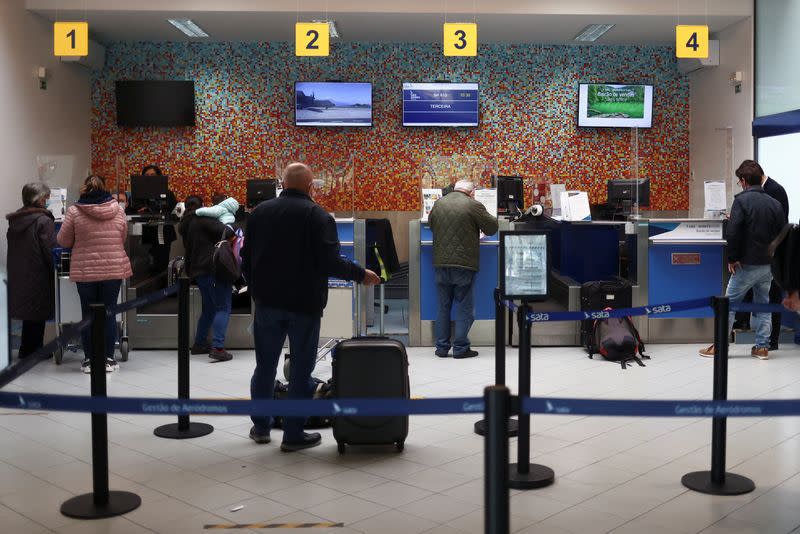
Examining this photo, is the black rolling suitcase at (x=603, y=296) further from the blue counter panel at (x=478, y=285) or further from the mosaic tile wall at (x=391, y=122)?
the mosaic tile wall at (x=391, y=122)

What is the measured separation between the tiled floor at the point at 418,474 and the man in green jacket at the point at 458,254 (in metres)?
1.42

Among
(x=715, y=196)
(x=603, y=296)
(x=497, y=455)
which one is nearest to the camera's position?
(x=497, y=455)

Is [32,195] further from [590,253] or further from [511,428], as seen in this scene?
[590,253]

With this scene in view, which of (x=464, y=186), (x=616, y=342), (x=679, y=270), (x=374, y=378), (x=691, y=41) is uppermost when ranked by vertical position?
(x=691, y=41)

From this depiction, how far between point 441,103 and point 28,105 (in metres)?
5.13

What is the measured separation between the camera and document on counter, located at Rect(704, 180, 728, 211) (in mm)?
8859

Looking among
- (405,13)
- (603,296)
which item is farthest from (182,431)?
(405,13)

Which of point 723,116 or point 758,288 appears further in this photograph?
point 723,116

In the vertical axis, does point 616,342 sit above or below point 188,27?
below

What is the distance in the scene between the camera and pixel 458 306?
816cm

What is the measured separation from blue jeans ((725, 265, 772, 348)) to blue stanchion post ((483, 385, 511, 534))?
5.73 metres

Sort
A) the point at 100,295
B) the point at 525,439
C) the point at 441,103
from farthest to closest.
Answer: the point at 441,103
the point at 100,295
the point at 525,439

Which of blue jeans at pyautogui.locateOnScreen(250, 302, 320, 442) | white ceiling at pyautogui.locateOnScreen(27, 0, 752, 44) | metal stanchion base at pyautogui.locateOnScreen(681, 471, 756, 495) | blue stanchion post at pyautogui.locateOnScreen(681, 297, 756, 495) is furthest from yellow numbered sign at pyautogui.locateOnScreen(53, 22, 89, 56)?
metal stanchion base at pyautogui.locateOnScreen(681, 471, 756, 495)

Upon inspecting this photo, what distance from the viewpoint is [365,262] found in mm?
8445
